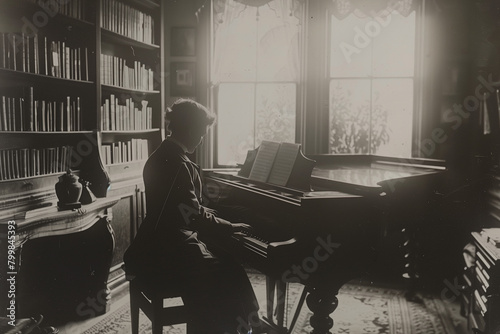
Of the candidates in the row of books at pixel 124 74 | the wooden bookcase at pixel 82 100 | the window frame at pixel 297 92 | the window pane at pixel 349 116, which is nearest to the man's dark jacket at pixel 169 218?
the wooden bookcase at pixel 82 100

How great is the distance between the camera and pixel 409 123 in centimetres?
514

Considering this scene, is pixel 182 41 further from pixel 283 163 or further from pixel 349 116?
pixel 283 163

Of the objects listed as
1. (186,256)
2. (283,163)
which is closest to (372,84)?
(283,163)

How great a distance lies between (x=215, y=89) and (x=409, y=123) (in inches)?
78.3

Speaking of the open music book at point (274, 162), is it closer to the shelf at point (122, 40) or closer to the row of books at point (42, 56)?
the row of books at point (42, 56)

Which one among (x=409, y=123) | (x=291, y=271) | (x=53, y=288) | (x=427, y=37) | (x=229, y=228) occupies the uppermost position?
(x=427, y=37)

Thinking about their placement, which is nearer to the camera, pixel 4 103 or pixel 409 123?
pixel 4 103

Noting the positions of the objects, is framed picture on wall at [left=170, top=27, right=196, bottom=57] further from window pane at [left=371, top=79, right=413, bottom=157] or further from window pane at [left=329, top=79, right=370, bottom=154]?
window pane at [left=371, top=79, right=413, bottom=157]

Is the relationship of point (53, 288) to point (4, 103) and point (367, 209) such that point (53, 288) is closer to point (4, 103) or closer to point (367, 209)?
point (4, 103)

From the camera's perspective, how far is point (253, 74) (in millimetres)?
5383

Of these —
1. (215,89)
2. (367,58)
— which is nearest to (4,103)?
(215,89)

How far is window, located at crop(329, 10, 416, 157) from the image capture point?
512 cm

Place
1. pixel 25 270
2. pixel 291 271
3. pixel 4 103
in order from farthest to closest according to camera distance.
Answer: pixel 25 270
pixel 4 103
pixel 291 271

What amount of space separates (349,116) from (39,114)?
10.00ft
